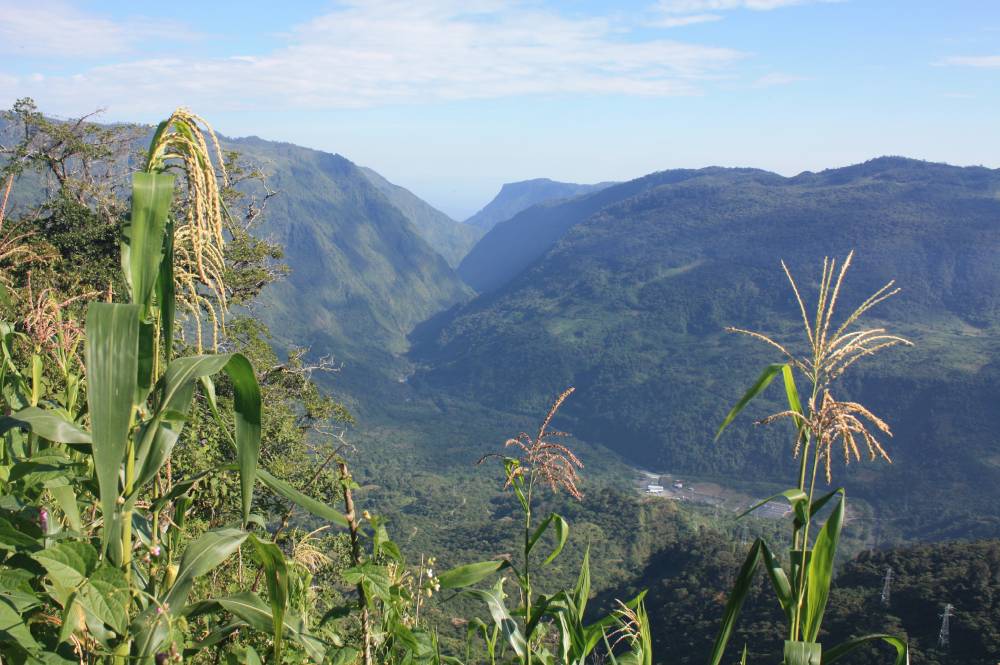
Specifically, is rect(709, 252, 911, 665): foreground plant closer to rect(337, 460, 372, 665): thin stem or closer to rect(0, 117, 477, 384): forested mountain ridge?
rect(337, 460, 372, 665): thin stem

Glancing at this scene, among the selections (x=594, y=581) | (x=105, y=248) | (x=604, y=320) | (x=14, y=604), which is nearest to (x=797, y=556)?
(x=14, y=604)

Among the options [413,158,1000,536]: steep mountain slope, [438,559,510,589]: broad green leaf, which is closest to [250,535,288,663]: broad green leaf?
[438,559,510,589]: broad green leaf

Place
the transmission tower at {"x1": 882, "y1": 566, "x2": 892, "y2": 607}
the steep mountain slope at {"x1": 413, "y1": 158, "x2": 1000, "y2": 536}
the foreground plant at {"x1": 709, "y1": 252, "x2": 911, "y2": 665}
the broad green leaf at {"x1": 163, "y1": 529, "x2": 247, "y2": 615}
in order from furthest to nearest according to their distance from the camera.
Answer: the steep mountain slope at {"x1": 413, "y1": 158, "x2": 1000, "y2": 536}, the transmission tower at {"x1": 882, "y1": 566, "x2": 892, "y2": 607}, the foreground plant at {"x1": 709, "y1": 252, "x2": 911, "y2": 665}, the broad green leaf at {"x1": 163, "y1": 529, "x2": 247, "y2": 615}

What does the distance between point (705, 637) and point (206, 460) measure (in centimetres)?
1736

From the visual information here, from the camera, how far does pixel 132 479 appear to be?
1569 mm

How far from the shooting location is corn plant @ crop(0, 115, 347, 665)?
1.33 m

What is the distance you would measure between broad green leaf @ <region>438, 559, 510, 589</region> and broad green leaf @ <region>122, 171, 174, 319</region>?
4.69 feet

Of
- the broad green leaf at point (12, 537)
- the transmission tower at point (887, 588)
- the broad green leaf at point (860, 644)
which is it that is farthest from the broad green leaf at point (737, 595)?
the transmission tower at point (887, 588)

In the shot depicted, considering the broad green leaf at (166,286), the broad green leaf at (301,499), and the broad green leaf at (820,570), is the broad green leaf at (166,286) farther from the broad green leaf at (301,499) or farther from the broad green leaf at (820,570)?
the broad green leaf at (820,570)

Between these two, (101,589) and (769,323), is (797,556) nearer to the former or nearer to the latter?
(101,589)

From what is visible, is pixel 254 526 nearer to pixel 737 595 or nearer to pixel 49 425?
pixel 49 425

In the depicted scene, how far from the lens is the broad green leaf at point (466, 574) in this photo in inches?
95.6

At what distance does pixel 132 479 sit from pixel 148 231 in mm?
551

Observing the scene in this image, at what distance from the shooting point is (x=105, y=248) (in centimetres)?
1221
